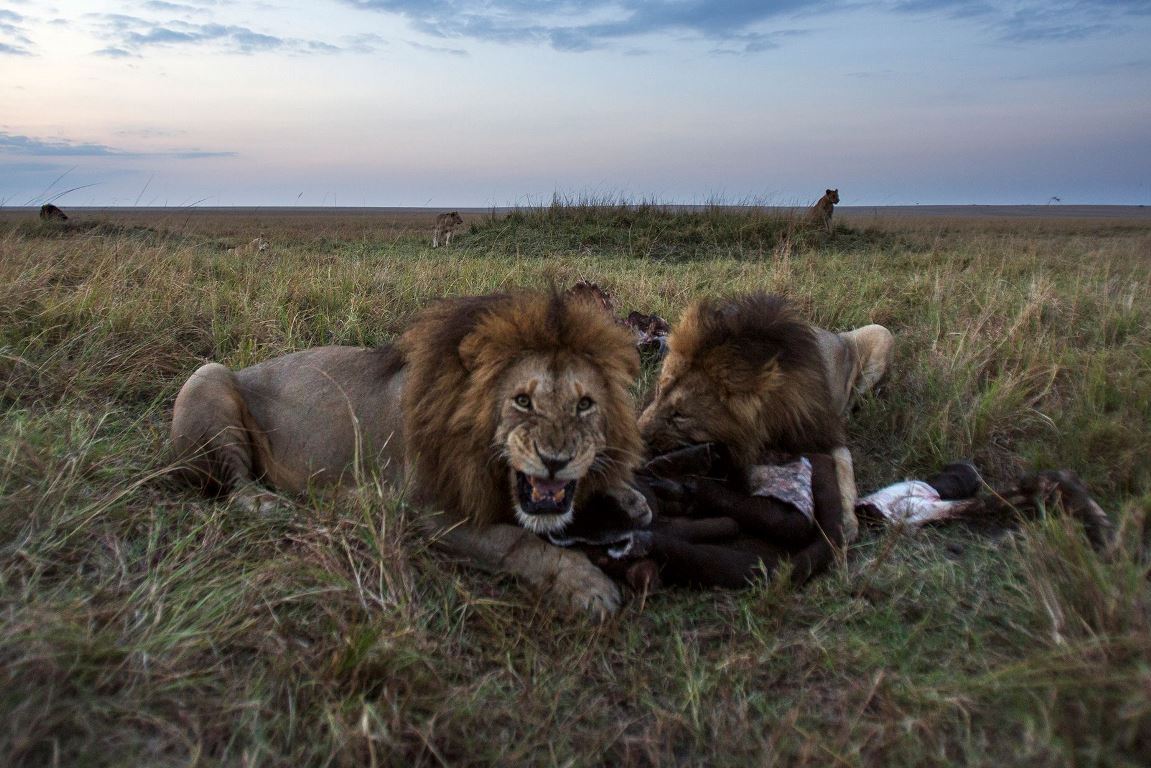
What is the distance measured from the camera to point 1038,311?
21.0 feet

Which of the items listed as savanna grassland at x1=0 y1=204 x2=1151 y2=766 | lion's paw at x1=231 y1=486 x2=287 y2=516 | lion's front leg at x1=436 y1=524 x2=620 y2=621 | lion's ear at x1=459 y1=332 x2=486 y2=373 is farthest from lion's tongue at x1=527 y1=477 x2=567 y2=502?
lion's paw at x1=231 y1=486 x2=287 y2=516

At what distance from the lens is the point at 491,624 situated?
2.88 m

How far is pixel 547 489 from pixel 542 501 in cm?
5

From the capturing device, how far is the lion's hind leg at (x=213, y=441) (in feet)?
12.0

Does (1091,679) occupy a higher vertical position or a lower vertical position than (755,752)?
higher

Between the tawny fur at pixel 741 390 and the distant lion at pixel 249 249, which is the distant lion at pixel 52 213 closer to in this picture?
the distant lion at pixel 249 249

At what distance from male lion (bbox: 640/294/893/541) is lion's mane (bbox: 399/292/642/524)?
29.3 inches

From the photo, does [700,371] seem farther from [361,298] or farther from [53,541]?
[361,298]

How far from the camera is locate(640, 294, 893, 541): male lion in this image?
13.2 feet

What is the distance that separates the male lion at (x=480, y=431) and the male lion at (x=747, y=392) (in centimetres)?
78

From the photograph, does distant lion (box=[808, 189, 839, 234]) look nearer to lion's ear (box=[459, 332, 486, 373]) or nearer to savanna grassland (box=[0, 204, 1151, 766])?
savanna grassland (box=[0, 204, 1151, 766])

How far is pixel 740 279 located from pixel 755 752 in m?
6.48

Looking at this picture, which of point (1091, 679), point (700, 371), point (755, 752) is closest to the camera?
point (1091, 679)

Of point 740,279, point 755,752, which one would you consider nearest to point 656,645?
point 755,752
